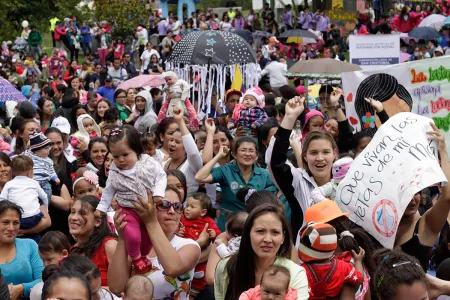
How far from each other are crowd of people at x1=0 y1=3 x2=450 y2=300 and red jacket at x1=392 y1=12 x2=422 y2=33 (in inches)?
922

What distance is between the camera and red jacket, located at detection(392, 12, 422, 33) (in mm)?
33438

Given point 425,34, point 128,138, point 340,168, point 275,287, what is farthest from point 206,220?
point 425,34

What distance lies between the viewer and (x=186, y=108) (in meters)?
10.3

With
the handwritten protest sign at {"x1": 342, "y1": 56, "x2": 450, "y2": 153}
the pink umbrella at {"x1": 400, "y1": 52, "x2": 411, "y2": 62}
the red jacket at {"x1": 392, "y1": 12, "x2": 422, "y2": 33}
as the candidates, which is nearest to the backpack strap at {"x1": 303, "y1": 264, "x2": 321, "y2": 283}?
the handwritten protest sign at {"x1": 342, "y1": 56, "x2": 450, "y2": 153}

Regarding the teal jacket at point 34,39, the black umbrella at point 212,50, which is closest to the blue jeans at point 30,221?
the black umbrella at point 212,50

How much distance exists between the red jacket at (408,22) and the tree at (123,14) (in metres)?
10.4

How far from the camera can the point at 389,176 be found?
19.3 feet

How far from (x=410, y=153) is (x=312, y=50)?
77.2ft

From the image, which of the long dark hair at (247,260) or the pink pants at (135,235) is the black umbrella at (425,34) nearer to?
the pink pants at (135,235)

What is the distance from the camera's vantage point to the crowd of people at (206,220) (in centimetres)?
501

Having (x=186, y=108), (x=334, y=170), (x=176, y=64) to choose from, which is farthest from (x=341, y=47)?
(x=334, y=170)

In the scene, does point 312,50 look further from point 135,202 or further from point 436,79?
point 135,202

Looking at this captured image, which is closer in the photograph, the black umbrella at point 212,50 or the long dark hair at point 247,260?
the long dark hair at point 247,260

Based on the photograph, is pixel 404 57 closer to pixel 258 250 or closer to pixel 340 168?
pixel 340 168
